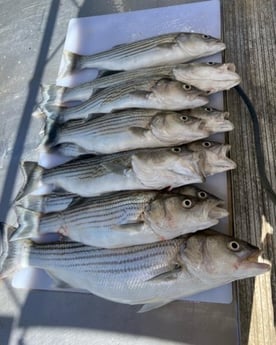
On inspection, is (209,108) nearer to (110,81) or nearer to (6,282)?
(110,81)

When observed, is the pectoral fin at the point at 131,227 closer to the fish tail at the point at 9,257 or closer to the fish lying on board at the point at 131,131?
the fish lying on board at the point at 131,131

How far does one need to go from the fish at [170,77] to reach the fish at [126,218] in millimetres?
520

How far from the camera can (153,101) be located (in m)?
1.49

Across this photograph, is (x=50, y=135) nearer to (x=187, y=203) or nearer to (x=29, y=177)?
(x=29, y=177)

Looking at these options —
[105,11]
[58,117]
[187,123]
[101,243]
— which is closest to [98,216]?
[101,243]

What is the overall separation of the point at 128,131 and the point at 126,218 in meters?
0.34

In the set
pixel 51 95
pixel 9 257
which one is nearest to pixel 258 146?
pixel 51 95

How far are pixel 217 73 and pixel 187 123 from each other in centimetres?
29

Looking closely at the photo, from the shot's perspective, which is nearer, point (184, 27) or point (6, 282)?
point (6, 282)

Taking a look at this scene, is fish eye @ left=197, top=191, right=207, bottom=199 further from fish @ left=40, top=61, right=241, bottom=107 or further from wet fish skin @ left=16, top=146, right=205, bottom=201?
fish @ left=40, top=61, right=241, bottom=107

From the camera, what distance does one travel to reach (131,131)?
1446 mm

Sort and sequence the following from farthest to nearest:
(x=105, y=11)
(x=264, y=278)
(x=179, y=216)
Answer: (x=105, y=11) < (x=264, y=278) < (x=179, y=216)

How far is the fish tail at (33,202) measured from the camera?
1.53 m

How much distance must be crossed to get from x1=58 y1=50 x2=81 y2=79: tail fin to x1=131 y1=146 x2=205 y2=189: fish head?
0.77 m
